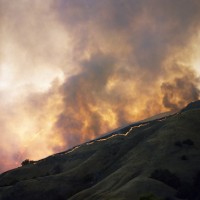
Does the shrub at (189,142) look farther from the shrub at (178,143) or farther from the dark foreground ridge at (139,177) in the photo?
the shrub at (178,143)

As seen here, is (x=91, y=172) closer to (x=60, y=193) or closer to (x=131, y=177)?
(x=60, y=193)

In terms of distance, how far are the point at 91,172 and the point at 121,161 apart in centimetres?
1478

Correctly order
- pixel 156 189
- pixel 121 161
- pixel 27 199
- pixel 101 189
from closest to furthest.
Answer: pixel 156 189
pixel 101 189
pixel 27 199
pixel 121 161

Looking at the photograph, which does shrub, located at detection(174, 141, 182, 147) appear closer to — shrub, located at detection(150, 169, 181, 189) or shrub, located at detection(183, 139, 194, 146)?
shrub, located at detection(183, 139, 194, 146)

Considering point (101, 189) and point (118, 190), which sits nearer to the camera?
point (118, 190)

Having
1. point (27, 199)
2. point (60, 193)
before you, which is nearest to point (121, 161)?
point (60, 193)

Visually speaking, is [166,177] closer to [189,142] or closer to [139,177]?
[139,177]

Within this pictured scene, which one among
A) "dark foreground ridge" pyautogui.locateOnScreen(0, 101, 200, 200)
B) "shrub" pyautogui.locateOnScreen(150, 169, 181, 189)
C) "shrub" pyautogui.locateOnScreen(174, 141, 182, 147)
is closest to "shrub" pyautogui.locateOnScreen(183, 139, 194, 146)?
"dark foreground ridge" pyautogui.locateOnScreen(0, 101, 200, 200)

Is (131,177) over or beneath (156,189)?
over

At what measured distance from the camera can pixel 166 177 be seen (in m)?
150

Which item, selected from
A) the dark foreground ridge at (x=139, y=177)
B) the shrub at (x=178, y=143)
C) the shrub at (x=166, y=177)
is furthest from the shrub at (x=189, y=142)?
the shrub at (x=166, y=177)

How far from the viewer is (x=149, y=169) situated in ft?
520

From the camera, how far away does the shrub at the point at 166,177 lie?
148 meters

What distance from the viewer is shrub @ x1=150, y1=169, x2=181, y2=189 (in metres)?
148
